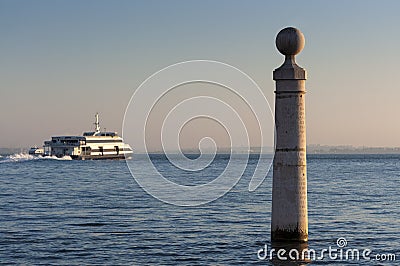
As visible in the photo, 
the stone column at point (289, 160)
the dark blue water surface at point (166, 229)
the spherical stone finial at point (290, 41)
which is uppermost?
the spherical stone finial at point (290, 41)

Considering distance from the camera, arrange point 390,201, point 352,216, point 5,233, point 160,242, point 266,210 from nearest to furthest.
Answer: point 160,242 → point 5,233 → point 352,216 → point 266,210 → point 390,201

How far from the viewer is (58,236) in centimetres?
3375

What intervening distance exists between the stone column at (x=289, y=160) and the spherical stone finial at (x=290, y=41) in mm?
832

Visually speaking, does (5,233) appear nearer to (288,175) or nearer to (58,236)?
(58,236)

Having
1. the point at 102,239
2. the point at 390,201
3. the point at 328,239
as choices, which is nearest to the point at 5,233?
the point at 102,239

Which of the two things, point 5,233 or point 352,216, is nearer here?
point 5,233

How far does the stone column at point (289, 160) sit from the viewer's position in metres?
25.5

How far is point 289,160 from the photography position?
1005 inches

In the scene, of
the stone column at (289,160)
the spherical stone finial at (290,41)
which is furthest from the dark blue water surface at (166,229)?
the spherical stone finial at (290,41)

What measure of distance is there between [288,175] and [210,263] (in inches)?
177

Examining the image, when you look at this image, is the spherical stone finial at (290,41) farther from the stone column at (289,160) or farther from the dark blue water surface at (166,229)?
the dark blue water surface at (166,229)

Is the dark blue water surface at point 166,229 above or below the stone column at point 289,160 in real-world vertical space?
below

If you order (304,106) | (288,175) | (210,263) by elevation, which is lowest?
(210,263)

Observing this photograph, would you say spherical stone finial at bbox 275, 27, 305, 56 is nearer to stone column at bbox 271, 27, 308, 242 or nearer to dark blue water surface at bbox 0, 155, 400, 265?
stone column at bbox 271, 27, 308, 242
